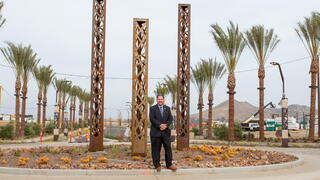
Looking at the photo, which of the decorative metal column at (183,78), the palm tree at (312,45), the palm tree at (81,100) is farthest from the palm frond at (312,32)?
the palm tree at (81,100)

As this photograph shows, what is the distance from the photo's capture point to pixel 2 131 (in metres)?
34.3

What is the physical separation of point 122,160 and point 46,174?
8.20 feet

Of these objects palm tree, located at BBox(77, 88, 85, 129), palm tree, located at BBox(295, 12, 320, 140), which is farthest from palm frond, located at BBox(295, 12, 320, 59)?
palm tree, located at BBox(77, 88, 85, 129)

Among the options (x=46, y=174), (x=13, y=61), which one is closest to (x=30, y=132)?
(x=13, y=61)

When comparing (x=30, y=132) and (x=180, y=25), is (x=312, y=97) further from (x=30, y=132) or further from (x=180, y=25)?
(x=30, y=132)

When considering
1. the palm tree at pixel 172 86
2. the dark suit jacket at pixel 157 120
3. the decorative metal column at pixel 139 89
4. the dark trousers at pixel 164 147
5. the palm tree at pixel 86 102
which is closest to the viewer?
the dark trousers at pixel 164 147

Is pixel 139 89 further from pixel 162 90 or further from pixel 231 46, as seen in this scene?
pixel 162 90

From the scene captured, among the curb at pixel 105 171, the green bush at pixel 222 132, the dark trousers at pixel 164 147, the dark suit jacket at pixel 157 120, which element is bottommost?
the green bush at pixel 222 132

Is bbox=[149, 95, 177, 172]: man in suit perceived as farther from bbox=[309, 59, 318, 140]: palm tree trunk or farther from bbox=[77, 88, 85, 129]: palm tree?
bbox=[77, 88, 85, 129]: palm tree

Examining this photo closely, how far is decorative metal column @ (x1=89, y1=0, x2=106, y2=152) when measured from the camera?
12.6m

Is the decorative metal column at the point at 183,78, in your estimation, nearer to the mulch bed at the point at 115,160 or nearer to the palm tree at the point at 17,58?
the mulch bed at the point at 115,160

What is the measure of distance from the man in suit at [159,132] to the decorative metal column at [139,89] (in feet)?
7.91

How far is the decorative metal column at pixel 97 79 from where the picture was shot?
496 inches

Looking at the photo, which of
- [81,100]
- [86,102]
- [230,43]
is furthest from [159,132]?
[86,102]
